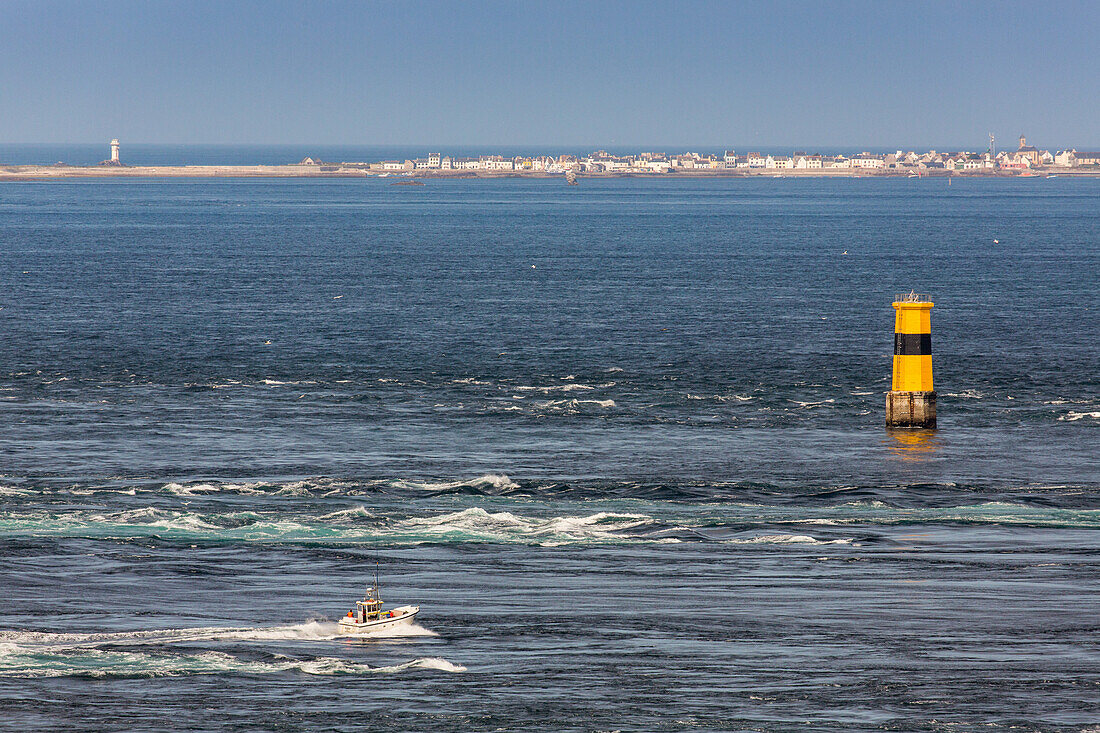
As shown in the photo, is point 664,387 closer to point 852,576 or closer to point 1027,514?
point 1027,514

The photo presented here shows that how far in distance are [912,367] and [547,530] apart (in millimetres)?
21463

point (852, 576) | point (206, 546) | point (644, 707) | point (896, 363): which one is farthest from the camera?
point (896, 363)

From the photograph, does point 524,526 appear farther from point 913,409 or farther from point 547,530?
point 913,409

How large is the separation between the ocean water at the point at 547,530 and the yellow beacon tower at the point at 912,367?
4.48 feet

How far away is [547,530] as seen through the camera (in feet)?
147

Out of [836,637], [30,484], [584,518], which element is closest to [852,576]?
[836,637]

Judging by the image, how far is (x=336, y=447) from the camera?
59562mm

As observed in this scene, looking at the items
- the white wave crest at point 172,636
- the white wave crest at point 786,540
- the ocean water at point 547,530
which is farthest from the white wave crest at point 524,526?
the white wave crest at point 172,636

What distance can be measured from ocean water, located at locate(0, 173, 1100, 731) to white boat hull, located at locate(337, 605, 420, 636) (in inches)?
16.8

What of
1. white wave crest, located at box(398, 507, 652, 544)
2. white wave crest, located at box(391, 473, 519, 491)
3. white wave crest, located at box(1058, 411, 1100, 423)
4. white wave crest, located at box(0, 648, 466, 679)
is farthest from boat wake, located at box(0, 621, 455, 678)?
white wave crest, located at box(1058, 411, 1100, 423)

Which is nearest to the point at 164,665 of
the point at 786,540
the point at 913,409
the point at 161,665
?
the point at 161,665

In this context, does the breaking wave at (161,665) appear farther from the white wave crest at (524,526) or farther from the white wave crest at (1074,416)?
the white wave crest at (1074,416)

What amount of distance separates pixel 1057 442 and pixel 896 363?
27.4ft

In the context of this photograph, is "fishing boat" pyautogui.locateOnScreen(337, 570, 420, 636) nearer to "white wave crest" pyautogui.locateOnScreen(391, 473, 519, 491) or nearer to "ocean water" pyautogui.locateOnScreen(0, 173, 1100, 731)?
"ocean water" pyautogui.locateOnScreen(0, 173, 1100, 731)
